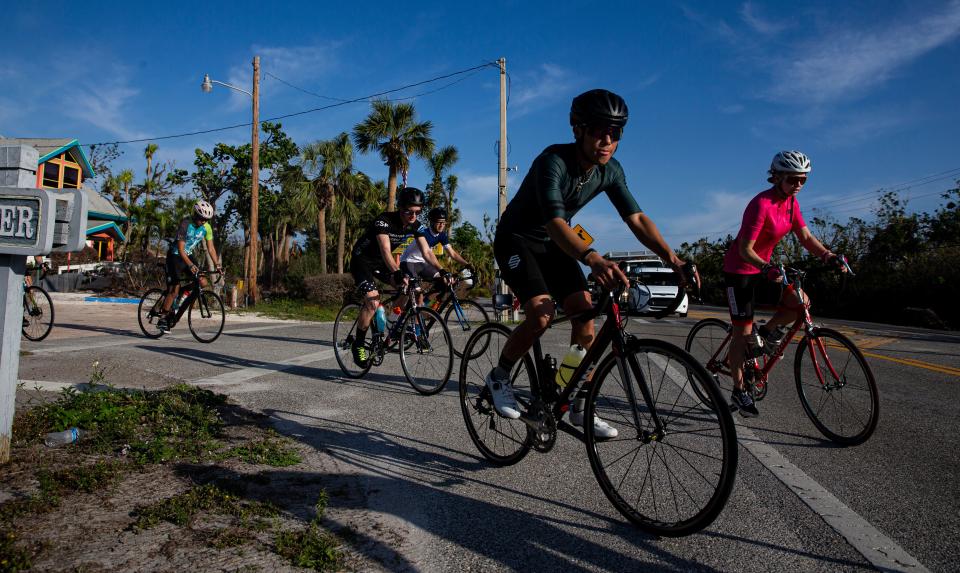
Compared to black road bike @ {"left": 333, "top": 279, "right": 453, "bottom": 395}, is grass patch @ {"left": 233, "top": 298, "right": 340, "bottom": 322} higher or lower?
lower

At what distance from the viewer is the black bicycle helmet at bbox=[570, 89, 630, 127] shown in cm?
319

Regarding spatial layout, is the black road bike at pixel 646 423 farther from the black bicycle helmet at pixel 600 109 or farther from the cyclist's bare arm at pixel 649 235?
the black bicycle helmet at pixel 600 109

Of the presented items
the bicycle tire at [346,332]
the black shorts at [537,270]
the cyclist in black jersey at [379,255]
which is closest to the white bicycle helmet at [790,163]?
the black shorts at [537,270]

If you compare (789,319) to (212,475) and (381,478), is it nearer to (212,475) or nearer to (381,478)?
(381,478)

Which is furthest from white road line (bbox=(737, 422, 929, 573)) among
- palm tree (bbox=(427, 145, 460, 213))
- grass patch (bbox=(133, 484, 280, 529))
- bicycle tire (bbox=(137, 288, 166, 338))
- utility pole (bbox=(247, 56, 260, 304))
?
palm tree (bbox=(427, 145, 460, 213))

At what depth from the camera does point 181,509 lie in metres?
2.63

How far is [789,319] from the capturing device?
15.3 feet

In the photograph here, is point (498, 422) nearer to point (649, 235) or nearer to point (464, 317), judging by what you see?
point (649, 235)

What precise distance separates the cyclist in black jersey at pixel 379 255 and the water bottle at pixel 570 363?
3402 millimetres

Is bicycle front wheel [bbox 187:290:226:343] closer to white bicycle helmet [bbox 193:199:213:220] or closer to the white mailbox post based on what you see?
white bicycle helmet [bbox 193:199:213:220]

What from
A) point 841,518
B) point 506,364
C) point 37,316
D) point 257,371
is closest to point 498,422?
point 506,364

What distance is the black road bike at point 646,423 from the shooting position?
8.34 feet

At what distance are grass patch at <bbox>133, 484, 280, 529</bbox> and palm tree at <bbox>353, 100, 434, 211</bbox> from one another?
86.7 ft

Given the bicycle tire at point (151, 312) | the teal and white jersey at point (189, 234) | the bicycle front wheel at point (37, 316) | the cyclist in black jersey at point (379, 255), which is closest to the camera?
the cyclist in black jersey at point (379, 255)
